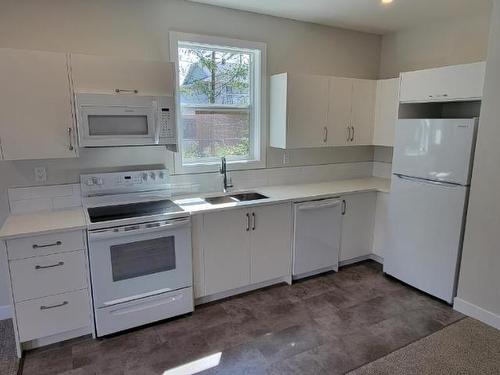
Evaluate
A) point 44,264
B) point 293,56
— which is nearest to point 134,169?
point 44,264

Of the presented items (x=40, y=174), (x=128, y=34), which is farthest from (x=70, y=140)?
(x=128, y=34)

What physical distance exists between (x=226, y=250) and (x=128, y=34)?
1972 millimetres

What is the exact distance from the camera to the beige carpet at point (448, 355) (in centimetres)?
221

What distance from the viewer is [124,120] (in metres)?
2.54

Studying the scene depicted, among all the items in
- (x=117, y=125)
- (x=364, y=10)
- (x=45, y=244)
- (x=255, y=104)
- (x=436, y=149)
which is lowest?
(x=45, y=244)

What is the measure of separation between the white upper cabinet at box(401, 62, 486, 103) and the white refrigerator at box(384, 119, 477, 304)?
8.4 inches

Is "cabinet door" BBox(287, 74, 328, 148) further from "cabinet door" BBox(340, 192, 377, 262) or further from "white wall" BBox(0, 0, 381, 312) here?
"cabinet door" BBox(340, 192, 377, 262)

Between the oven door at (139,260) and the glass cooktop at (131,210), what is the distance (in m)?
0.12

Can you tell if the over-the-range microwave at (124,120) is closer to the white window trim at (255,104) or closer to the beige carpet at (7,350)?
the white window trim at (255,104)

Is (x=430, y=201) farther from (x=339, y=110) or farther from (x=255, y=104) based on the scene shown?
(x=255, y=104)

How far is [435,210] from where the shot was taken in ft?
9.65

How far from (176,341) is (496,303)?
246 cm

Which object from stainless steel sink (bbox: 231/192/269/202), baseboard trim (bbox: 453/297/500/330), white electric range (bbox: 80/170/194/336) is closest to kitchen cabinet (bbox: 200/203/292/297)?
white electric range (bbox: 80/170/194/336)

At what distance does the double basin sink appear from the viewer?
3.14 m
